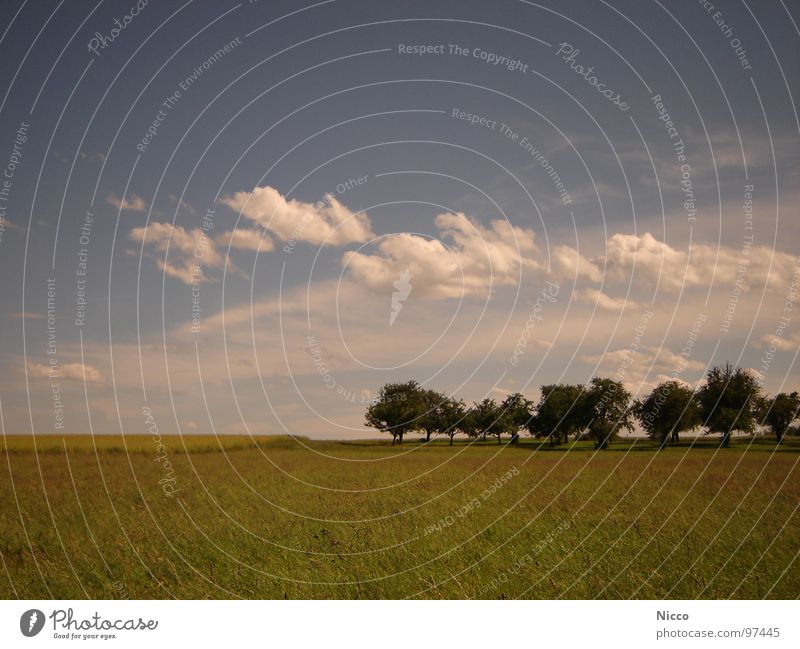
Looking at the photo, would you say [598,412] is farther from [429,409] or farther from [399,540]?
[399,540]

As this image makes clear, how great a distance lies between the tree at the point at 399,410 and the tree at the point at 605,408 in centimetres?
1792

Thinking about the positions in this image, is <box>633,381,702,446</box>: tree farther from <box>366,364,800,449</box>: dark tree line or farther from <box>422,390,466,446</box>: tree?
<box>422,390,466,446</box>: tree

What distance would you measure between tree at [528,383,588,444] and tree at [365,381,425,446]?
14.0m

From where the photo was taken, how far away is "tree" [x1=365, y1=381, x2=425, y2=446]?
63.8 m

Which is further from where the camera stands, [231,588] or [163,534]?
[163,534]

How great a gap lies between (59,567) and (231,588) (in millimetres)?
3880

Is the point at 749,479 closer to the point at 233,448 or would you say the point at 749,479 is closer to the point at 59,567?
the point at 59,567

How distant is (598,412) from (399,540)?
5182cm

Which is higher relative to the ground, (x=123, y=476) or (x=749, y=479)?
(x=749, y=479)

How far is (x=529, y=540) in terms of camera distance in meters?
13.7

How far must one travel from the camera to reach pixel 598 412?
200 ft

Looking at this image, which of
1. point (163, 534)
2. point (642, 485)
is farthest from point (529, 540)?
point (642, 485)

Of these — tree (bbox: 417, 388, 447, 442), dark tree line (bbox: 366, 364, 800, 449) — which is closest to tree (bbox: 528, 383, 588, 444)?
dark tree line (bbox: 366, 364, 800, 449)

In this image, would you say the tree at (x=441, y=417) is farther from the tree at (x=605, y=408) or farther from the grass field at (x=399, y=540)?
the grass field at (x=399, y=540)
